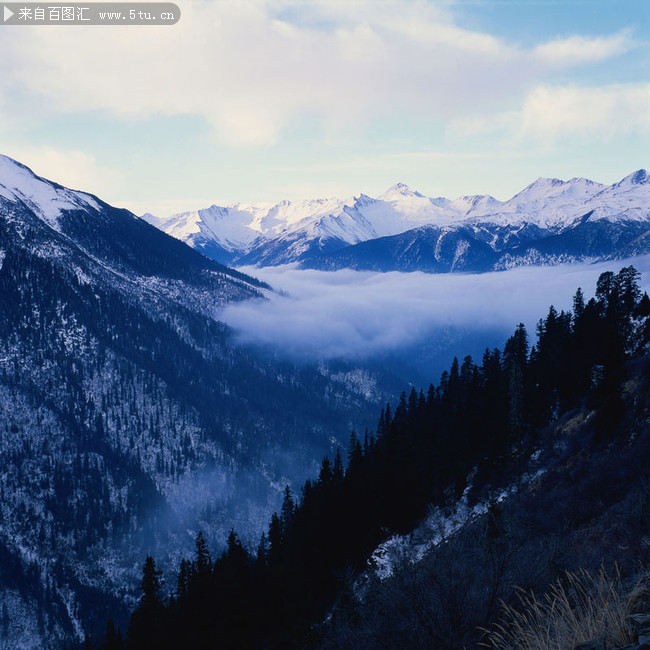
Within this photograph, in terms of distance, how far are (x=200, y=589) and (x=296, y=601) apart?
11.4m

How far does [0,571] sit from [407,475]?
15936 centimetres

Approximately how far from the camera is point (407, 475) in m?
64.7

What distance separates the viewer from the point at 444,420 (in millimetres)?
78062

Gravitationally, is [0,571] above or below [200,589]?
below

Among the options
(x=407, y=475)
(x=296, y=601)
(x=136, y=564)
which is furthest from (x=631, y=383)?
(x=136, y=564)

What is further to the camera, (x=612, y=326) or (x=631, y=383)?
(x=612, y=326)

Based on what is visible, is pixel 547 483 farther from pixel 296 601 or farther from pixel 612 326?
pixel 612 326

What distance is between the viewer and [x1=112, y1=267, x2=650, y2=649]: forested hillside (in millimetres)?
15148

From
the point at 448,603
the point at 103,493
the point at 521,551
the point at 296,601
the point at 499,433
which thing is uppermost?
the point at 448,603

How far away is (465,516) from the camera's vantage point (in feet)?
171

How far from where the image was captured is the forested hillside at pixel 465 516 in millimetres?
15148

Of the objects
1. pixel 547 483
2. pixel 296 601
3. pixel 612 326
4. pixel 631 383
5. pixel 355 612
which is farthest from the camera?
pixel 612 326

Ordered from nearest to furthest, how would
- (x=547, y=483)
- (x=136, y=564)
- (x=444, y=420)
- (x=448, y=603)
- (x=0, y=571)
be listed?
(x=448, y=603) → (x=547, y=483) → (x=444, y=420) → (x=0, y=571) → (x=136, y=564)

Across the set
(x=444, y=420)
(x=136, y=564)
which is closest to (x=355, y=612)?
(x=444, y=420)
